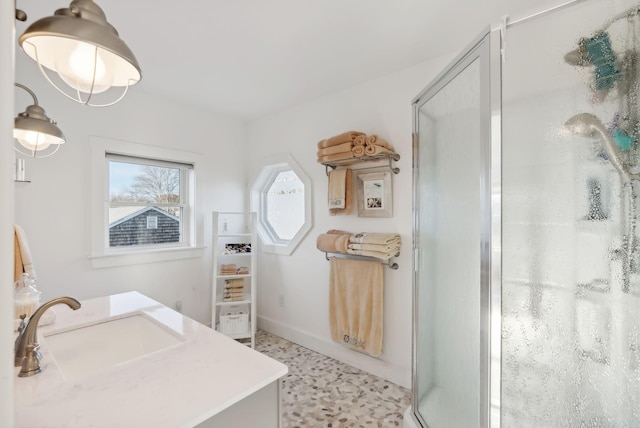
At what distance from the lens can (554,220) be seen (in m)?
1.13

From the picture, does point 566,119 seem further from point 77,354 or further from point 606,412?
point 77,354

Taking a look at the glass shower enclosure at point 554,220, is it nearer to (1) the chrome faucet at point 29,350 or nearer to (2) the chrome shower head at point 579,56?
(2) the chrome shower head at point 579,56

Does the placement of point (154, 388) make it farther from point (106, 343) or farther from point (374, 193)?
point (374, 193)

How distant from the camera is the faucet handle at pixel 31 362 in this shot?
2.83 ft

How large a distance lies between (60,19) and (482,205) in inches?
54.9

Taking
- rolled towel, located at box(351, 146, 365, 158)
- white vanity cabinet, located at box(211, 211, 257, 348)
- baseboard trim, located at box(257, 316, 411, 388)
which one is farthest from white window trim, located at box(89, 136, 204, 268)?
rolled towel, located at box(351, 146, 365, 158)

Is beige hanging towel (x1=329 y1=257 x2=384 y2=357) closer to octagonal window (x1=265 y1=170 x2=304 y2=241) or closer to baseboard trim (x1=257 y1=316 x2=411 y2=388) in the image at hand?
baseboard trim (x1=257 y1=316 x2=411 y2=388)

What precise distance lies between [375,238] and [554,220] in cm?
109

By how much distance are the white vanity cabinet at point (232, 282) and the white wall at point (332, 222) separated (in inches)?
10.9

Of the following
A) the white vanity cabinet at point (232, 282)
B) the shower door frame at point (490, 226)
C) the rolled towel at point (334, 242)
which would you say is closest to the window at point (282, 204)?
the white vanity cabinet at point (232, 282)

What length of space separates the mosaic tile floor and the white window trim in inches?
60.4

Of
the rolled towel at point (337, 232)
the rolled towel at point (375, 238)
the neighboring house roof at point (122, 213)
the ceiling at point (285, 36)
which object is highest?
the ceiling at point (285, 36)

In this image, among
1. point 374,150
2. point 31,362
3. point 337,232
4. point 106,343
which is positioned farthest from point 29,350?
point 374,150

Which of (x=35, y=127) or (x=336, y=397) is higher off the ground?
(x=35, y=127)
